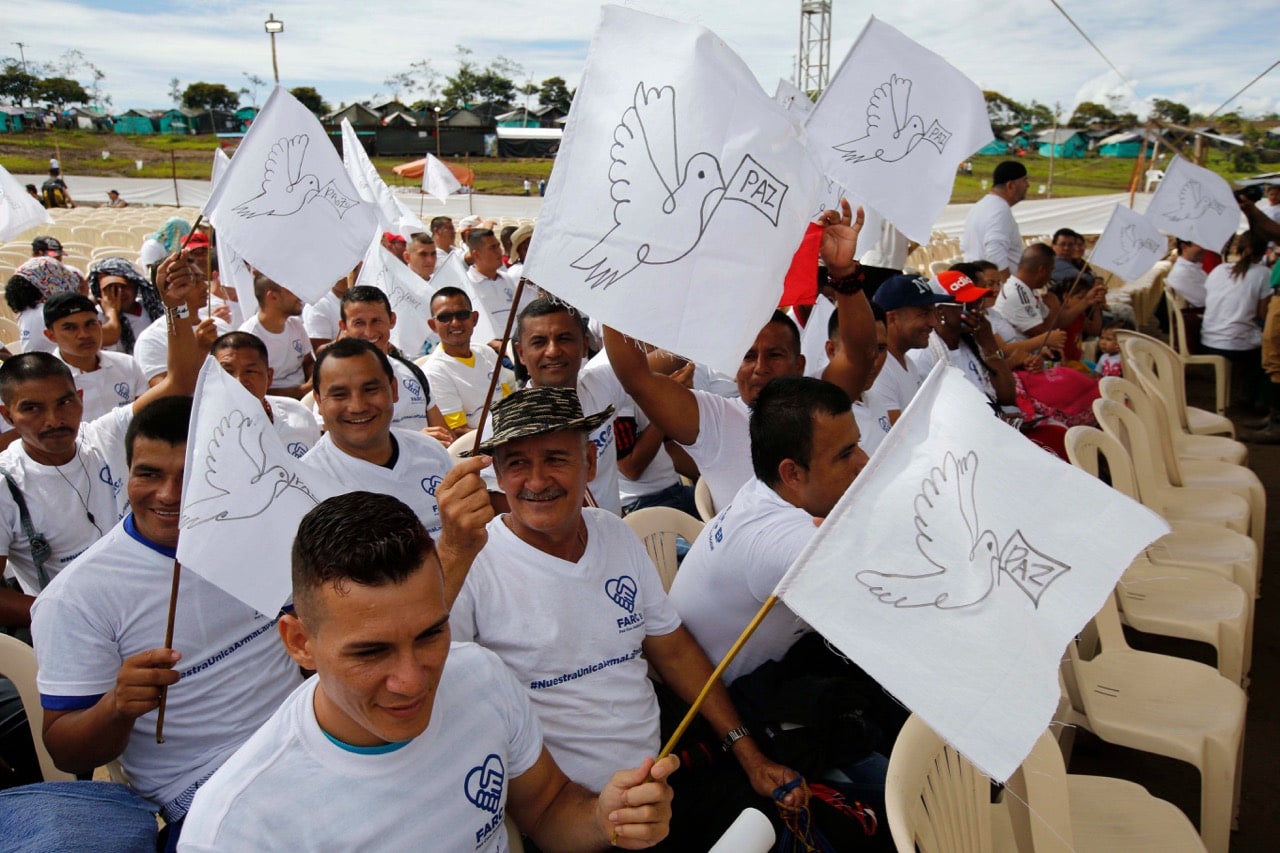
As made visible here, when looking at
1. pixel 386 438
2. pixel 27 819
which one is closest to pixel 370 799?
pixel 27 819

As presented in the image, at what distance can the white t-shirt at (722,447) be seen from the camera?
11.5 ft

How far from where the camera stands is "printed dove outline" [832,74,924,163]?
4074 millimetres

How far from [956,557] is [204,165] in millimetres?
40390

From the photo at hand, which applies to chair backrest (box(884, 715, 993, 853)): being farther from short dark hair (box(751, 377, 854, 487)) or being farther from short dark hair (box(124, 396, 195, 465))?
short dark hair (box(124, 396, 195, 465))

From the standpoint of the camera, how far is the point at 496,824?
1.81 metres

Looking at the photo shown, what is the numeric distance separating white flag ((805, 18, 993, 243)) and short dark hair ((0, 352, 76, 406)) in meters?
3.19

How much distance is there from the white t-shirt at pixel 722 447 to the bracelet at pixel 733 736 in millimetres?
1264

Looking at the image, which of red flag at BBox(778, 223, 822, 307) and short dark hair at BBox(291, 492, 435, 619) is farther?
red flag at BBox(778, 223, 822, 307)

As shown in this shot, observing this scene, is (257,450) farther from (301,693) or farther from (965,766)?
(965,766)

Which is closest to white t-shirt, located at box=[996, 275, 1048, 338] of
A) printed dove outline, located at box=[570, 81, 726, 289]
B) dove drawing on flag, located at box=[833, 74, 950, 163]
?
dove drawing on flag, located at box=[833, 74, 950, 163]

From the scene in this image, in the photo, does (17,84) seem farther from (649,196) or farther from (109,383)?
(649,196)

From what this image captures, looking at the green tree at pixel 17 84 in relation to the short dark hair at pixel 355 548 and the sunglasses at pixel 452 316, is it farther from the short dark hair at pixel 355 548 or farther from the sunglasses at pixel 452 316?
the short dark hair at pixel 355 548

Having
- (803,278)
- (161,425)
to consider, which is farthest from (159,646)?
(803,278)

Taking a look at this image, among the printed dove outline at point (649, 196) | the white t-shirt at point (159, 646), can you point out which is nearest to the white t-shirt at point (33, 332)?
the white t-shirt at point (159, 646)
